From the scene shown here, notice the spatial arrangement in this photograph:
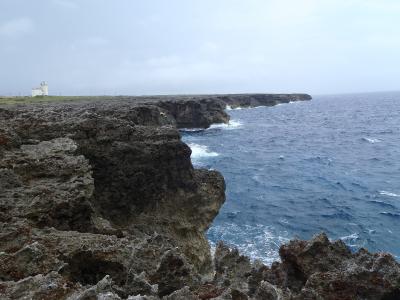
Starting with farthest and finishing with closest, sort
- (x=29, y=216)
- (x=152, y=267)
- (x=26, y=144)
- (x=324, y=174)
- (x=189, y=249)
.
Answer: (x=324, y=174) → (x=189, y=249) → (x=26, y=144) → (x=29, y=216) → (x=152, y=267)

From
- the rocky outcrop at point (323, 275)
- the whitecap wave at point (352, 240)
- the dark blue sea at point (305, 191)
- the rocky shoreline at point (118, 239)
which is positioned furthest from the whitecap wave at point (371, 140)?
Result: the rocky outcrop at point (323, 275)

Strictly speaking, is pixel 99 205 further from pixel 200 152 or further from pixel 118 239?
pixel 200 152

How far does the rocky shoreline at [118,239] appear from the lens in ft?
25.7

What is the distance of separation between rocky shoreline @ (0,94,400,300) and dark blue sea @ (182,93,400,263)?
7748mm

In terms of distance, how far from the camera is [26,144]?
1394 cm

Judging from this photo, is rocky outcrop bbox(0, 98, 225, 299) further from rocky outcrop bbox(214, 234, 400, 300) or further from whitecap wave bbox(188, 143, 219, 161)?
whitecap wave bbox(188, 143, 219, 161)

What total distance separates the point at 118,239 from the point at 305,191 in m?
29.9

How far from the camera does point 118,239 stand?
9.77 meters

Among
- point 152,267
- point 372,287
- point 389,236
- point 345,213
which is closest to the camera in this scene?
Result: point 372,287

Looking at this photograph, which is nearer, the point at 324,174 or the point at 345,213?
the point at 345,213

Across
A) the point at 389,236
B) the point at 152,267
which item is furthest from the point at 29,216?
the point at 389,236

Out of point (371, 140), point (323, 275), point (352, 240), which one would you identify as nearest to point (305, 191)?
point (352, 240)

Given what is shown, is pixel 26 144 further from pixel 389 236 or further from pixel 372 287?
pixel 389 236

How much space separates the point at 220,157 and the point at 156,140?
37.1m
